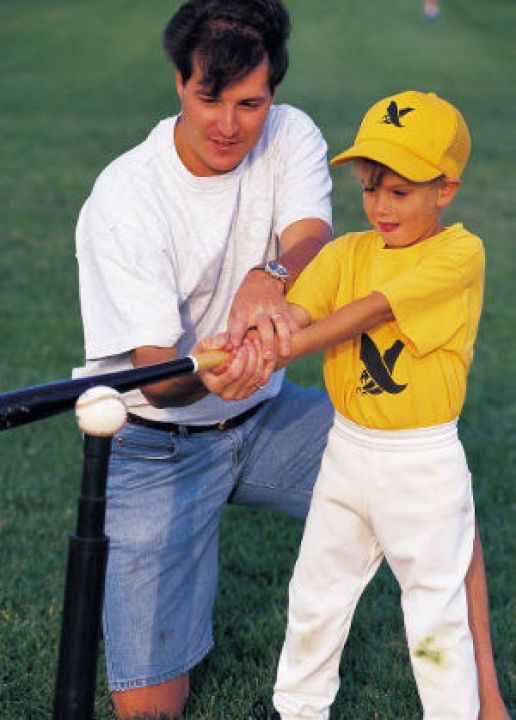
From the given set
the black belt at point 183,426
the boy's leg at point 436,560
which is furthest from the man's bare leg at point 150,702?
the boy's leg at point 436,560

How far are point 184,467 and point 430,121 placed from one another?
4.96 ft

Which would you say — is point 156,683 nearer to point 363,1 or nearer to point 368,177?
point 368,177

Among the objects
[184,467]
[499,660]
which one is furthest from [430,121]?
[499,660]

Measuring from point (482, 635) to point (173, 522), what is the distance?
1.12 metres

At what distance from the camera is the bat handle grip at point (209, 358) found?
2.93 m

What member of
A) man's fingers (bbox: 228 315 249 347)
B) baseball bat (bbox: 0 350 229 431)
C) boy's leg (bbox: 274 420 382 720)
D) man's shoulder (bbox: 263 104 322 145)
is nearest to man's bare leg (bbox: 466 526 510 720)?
boy's leg (bbox: 274 420 382 720)

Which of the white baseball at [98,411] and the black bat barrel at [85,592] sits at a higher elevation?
the white baseball at [98,411]

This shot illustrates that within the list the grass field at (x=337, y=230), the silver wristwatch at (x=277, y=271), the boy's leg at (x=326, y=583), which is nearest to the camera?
the boy's leg at (x=326, y=583)

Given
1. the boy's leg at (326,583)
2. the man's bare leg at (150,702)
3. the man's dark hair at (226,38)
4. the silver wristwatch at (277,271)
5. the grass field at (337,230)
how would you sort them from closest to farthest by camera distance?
the boy's leg at (326,583), the silver wristwatch at (277,271), the man's dark hair at (226,38), the man's bare leg at (150,702), the grass field at (337,230)

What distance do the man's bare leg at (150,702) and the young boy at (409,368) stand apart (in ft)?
3.02

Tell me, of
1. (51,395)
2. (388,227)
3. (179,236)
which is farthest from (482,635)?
(51,395)

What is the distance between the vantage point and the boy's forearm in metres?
3.28

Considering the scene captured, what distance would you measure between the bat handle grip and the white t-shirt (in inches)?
26.8

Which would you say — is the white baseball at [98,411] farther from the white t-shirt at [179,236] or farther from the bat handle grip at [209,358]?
the white t-shirt at [179,236]
